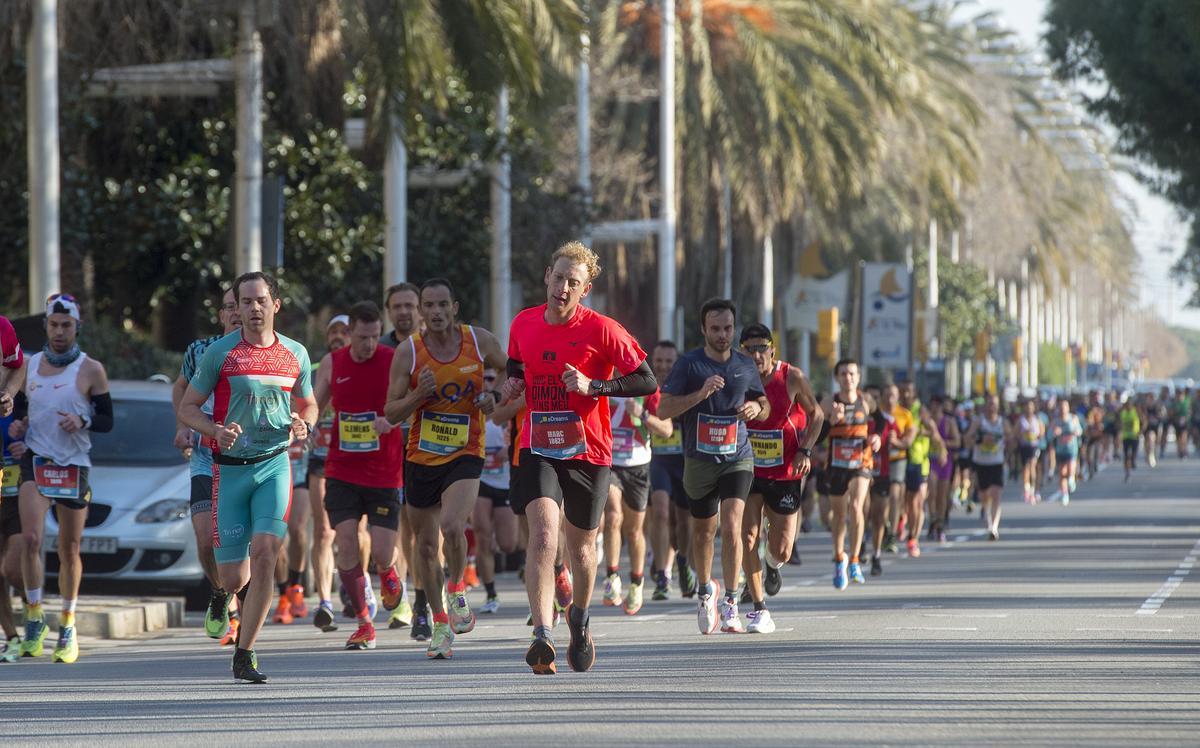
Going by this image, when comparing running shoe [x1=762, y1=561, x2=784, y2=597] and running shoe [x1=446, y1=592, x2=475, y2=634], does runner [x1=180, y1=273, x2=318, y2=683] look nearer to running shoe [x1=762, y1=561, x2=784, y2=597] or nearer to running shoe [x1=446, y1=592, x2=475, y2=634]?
running shoe [x1=446, y1=592, x2=475, y2=634]

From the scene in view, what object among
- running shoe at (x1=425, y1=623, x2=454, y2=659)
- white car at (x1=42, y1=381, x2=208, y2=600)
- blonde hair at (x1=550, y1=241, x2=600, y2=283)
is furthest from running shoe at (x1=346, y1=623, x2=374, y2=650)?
white car at (x1=42, y1=381, x2=208, y2=600)

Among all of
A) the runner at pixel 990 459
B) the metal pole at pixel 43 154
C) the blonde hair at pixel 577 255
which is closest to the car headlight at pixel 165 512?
the metal pole at pixel 43 154

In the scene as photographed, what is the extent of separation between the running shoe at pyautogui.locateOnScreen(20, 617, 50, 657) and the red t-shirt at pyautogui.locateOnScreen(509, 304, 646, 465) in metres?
3.07

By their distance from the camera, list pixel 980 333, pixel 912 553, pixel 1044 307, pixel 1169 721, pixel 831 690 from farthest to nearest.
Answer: pixel 1044 307 < pixel 980 333 < pixel 912 553 < pixel 831 690 < pixel 1169 721

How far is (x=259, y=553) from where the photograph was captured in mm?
9547

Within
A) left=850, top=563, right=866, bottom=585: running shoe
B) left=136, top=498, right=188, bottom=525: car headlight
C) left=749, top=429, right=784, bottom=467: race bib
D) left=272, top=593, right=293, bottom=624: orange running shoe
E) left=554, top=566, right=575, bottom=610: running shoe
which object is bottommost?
left=850, top=563, right=866, bottom=585: running shoe

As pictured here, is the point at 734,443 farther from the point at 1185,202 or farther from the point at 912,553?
the point at 1185,202

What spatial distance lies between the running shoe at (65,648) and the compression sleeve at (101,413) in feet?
3.44

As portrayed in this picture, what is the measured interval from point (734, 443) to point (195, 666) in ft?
10.6

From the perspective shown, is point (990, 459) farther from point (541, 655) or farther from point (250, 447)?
point (250, 447)

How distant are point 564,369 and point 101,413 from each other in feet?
9.69

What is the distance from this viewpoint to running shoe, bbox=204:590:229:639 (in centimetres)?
1111

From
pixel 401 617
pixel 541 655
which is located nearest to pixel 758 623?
pixel 401 617

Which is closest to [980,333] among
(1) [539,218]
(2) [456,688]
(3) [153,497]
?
(1) [539,218]
